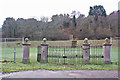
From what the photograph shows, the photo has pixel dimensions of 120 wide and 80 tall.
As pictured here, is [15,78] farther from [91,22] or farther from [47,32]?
[91,22]

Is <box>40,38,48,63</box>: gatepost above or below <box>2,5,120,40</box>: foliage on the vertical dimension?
below

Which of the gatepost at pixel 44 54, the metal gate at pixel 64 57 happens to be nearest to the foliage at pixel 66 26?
the metal gate at pixel 64 57

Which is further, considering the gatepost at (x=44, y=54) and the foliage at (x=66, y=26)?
the foliage at (x=66, y=26)

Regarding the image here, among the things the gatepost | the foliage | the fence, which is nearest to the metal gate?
the fence

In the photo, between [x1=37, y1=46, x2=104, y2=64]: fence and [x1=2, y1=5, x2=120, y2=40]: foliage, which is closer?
[x1=37, y1=46, x2=104, y2=64]: fence

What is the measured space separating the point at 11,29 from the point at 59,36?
61.8 ft

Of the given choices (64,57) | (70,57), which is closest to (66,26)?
(70,57)

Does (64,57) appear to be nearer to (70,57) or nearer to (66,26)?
(70,57)

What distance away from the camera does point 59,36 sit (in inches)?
2095

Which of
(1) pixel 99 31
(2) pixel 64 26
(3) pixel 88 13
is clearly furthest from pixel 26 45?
(3) pixel 88 13

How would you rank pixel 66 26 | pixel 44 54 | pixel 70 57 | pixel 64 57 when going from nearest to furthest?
pixel 64 57 < pixel 44 54 < pixel 70 57 < pixel 66 26

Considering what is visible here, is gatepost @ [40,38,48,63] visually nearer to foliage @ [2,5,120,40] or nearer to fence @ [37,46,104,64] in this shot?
fence @ [37,46,104,64]

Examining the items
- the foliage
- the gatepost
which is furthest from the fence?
the foliage

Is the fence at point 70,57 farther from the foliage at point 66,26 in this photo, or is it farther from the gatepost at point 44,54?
the foliage at point 66,26
